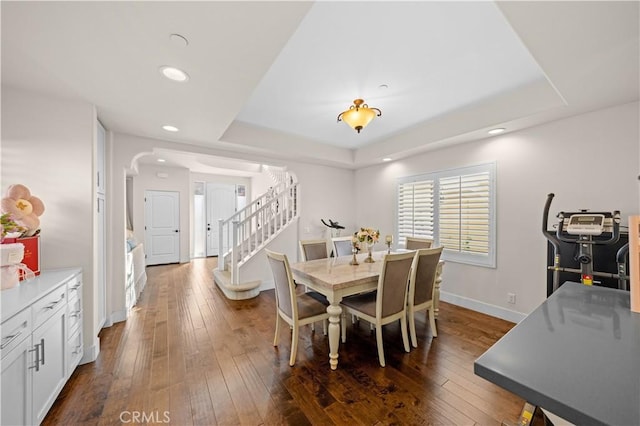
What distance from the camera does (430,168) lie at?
4.05 metres

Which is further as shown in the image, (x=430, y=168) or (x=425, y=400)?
(x=430, y=168)

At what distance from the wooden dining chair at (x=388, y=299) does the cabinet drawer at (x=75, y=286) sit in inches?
93.5

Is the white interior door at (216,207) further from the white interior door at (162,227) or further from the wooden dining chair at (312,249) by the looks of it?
the wooden dining chair at (312,249)

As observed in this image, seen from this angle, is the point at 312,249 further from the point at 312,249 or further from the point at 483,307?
the point at 483,307

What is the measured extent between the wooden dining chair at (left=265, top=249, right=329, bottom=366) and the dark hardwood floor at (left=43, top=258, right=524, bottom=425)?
0.33m

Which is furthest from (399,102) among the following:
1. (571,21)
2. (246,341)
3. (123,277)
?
(123,277)

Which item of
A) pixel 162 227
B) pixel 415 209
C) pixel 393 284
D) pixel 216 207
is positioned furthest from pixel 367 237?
pixel 216 207

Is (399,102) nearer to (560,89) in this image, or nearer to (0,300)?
(560,89)

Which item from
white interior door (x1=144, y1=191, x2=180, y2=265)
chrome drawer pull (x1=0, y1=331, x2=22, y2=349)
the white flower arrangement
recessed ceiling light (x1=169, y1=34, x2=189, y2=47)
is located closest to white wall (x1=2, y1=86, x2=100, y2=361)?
chrome drawer pull (x1=0, y1=331, x2=22, y2=349)

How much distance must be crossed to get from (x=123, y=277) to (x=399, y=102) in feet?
13.4

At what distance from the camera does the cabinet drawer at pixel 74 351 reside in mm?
1945

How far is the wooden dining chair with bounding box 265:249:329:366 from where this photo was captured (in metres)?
2.20

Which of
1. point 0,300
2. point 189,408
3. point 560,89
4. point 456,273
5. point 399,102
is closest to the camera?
point 0,300

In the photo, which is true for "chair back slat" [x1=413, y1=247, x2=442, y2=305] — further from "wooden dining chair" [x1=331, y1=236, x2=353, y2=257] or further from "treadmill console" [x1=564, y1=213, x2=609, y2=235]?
"wooden dining chair" [x1=331, y1=236, x2=353, y2=257]
